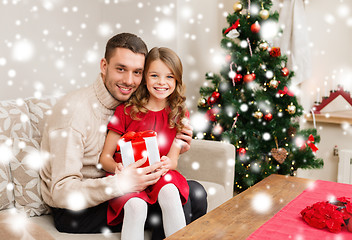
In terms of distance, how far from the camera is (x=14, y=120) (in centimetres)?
177

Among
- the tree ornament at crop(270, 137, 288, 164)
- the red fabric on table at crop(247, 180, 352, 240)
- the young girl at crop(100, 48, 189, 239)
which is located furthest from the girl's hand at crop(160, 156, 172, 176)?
the tree ornament at crop(270, 137, 288, 164)

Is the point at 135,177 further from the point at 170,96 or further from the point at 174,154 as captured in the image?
the point at 170,96

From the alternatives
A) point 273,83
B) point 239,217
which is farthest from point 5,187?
point 273,83

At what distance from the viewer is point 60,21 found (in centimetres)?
249

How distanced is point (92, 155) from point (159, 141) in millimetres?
323

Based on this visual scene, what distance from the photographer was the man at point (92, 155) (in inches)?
60.3

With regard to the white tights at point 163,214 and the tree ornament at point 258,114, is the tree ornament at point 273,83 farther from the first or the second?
the white tights at point 163,214

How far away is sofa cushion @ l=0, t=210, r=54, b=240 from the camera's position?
855 millimetres

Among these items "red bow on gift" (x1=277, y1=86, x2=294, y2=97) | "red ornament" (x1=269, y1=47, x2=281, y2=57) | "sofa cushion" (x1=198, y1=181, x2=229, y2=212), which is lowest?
"sofa cushion" (x1=198, y1=181, x2=229, y2=212)

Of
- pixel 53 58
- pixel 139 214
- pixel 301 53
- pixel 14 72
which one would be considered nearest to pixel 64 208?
pixel 139 214

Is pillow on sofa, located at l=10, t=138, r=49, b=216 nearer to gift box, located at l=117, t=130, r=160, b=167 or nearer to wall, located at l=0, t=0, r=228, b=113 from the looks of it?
gift box, located at l=117, t=130, r=160, b=167

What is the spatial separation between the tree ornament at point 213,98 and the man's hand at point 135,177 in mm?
1436

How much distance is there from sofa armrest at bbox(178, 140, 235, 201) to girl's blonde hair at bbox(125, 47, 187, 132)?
457 mm

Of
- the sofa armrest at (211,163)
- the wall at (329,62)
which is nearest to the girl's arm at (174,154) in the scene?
the sofa armrest at (211,163)
